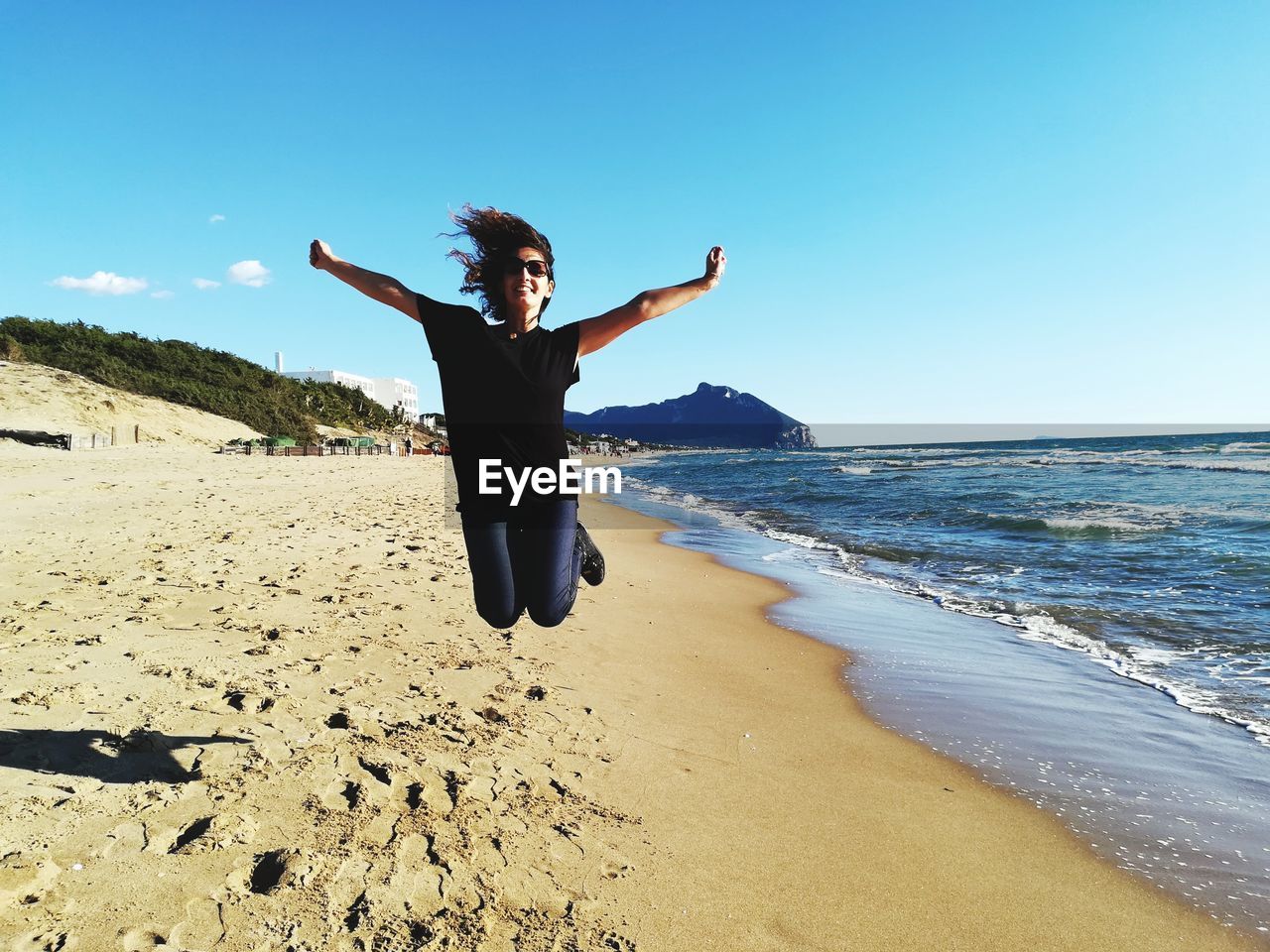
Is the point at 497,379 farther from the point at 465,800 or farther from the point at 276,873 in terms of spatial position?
the point at 276,873

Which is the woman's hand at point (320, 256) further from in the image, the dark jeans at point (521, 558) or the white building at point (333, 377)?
the white building at point (333, 377)

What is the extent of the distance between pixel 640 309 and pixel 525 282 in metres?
0.57

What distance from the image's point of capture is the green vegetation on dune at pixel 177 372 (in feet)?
114

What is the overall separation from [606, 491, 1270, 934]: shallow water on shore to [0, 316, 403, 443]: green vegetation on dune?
128 ft

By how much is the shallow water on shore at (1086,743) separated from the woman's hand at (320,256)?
14.3ft

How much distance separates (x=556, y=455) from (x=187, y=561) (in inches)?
227

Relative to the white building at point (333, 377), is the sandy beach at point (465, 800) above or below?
below

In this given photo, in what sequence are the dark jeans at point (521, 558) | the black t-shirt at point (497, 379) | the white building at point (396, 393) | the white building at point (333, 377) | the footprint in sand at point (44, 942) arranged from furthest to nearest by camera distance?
the white building at point (396, 393)
the white building at point (333, 377)
the dark jeans at point (521, 558)
the black t-shirt at point (497, 379)
the footprint in sand at point (44, 942)

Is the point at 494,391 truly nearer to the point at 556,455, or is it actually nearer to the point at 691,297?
the point at 556,455

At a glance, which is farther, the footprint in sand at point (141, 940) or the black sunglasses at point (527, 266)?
the black sunglasses at point (527, 266)

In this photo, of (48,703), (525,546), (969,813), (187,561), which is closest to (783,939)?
(969,813)

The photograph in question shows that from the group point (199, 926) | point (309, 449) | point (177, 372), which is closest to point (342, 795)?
point (199, 926)

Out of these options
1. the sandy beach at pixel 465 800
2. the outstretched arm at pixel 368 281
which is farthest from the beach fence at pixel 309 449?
the outstretched arm at pixel 368 281

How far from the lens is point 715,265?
3303 mm
